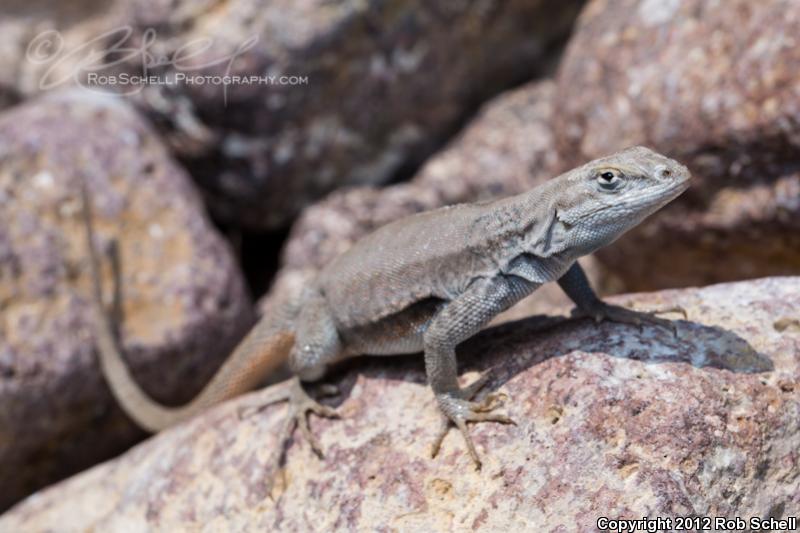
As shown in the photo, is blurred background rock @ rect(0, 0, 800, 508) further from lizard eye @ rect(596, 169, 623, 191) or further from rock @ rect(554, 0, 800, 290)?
lizard eye @ rect(596, 169, 623, 191)

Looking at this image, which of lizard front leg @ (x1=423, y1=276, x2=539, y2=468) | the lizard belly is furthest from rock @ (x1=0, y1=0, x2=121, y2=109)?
lizard front leg @ (x1=423, y1=276, x2=539, y2=468)

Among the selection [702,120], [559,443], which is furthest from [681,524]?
[702,120]

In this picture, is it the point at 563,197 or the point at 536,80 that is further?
the point at 536,80

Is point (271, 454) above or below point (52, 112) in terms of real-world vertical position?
below

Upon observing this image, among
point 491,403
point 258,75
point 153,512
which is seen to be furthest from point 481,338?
point 258,75

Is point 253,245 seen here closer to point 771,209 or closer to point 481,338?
point 481,338
